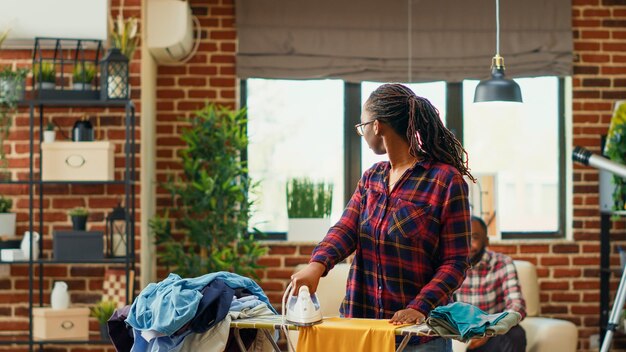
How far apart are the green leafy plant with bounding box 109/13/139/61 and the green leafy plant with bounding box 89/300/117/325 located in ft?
4.18

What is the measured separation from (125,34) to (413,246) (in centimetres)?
284

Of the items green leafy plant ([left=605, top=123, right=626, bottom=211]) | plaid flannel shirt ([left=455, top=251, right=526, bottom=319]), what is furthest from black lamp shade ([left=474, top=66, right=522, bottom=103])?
green leafy plant ([left=605, top=123, right=626, bottom=211])

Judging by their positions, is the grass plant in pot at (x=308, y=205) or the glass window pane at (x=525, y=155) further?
the glass window pane at (x=525, y=155)

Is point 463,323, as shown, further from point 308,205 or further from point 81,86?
point 308,205

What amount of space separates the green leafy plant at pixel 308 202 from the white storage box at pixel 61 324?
1.48m

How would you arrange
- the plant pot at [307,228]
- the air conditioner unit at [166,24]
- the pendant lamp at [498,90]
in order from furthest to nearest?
the plant pot at [307,228] < the air conditioner unit at [166,24] < the pendant lamp at [498,90]

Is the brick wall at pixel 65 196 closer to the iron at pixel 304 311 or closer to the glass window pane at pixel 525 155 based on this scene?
the glass window pane at pixel 525 155

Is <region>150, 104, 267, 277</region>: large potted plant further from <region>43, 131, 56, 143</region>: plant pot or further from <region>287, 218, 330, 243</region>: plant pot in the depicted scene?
<region>43, 131, 56, 143</region>: plant pot

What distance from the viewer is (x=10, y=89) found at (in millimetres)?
4641

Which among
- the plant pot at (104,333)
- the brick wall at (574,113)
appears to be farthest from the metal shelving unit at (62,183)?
the brick wall at (574,113)

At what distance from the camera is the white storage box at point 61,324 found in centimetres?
464

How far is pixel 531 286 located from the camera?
A: 5.37m

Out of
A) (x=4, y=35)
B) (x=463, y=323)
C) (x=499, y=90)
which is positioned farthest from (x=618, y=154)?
(x=4, y=35)

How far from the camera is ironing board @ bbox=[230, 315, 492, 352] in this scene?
2.28 m
